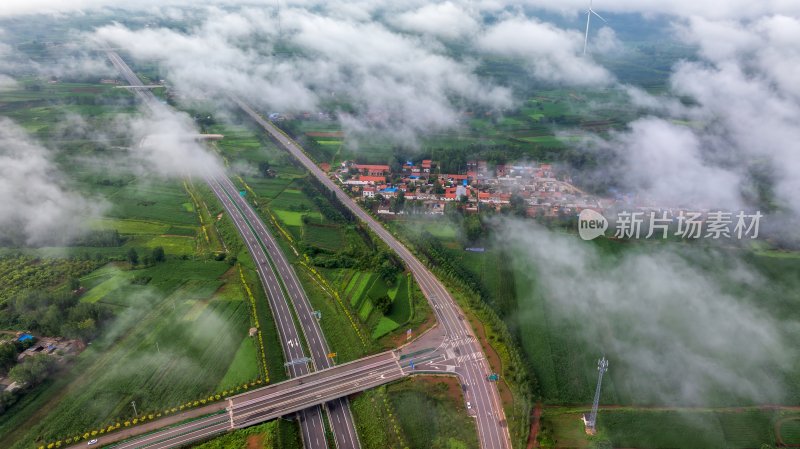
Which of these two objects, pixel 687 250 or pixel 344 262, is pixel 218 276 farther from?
pixel 687 250

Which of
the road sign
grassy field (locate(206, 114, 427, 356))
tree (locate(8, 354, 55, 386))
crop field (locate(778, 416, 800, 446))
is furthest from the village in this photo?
tree (locate(8, 354, 55, 386))

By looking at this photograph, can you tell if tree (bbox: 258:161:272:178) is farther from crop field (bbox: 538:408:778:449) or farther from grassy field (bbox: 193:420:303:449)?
crop field (bbox: 538:408:778:449)

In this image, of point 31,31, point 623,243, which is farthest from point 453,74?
point 31,31

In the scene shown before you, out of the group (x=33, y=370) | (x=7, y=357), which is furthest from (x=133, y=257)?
(x=33, y=370)

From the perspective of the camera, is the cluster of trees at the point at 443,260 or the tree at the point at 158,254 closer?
the cluster of trees at the point at 443,260

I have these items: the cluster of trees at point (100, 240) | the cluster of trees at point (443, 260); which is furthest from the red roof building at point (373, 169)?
the cluster of trees at point (100, 240)

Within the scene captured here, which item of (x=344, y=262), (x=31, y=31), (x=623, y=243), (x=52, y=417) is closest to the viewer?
(x=52, y=417)

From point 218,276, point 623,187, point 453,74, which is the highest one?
point 453,74

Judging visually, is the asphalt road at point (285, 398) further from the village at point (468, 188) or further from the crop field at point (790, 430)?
the village at point (468, 188)
